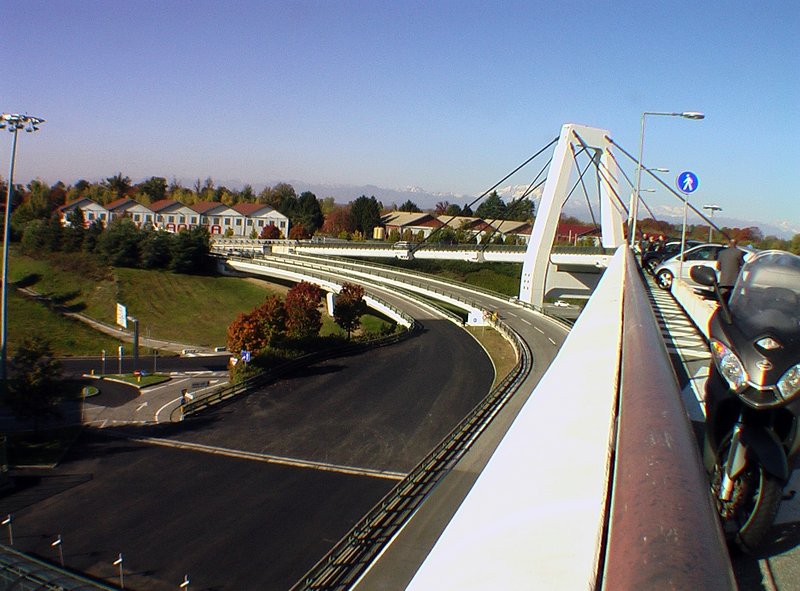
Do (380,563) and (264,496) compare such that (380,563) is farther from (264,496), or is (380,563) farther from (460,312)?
(460,312)

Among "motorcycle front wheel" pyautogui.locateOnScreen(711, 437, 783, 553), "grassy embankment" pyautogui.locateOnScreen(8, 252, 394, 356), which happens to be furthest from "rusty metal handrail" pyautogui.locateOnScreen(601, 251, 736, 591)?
"grassy embankment" pyautogui.locateOnScreen(8, 252, 394, 356)

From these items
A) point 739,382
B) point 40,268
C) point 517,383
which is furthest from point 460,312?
point 739,382

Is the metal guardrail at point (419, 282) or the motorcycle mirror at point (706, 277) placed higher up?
the motorcycle mirror at point (706, 277)

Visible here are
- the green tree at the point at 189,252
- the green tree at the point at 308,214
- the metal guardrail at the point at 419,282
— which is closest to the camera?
the metal guardrail at the point at 419,282

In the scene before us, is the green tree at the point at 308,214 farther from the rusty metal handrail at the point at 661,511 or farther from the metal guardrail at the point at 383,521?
the rusty metal handrail at the point at 661,511

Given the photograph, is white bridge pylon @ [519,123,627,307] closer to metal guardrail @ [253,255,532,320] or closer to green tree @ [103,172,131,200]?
metal guardrail @ [253,255,532,320]

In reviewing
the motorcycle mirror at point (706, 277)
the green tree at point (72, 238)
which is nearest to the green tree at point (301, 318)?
the motorcycle mirror at point (706, 277)

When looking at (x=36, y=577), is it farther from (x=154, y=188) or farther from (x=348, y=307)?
(x=154, y=188)
